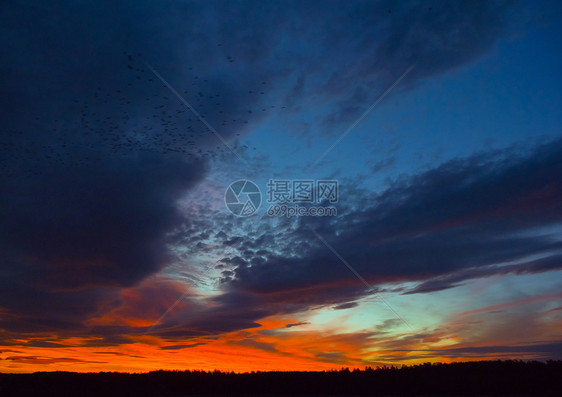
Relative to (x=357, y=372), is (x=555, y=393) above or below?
below

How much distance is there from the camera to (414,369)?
99.4 ft

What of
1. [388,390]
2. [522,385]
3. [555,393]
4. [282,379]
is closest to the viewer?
[555,393]

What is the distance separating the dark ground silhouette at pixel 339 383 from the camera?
25.7 meters

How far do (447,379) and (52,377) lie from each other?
1117 inches

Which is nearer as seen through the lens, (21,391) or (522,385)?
(522,385)

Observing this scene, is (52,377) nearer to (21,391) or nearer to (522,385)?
(21,391)

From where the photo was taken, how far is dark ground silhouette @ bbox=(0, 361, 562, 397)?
25656mm

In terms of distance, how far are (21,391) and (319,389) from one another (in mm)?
17430

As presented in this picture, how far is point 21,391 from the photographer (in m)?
27.0

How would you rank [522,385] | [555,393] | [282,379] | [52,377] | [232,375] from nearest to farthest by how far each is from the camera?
1. [555,393]
2. [522,385]
3. [282,379]
4. [232,375]
5. [52,377]

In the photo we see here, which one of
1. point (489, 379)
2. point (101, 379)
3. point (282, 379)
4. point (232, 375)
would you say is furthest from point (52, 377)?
point (489, 379)

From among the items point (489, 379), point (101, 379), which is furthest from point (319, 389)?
point (101, 379)

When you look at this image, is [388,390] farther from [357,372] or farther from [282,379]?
[282,379]

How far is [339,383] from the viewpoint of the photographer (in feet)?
93.4
